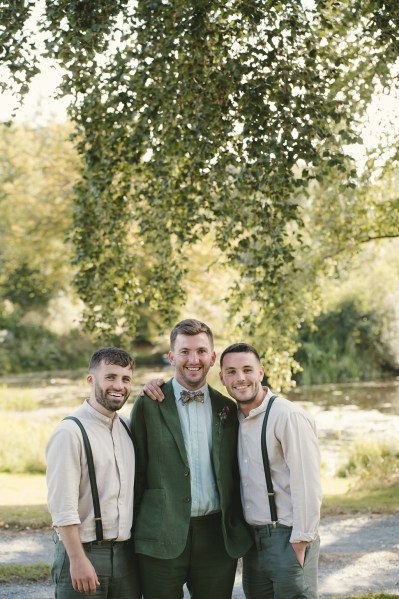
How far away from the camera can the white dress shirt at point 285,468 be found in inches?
160

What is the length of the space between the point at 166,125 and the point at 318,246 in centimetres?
501

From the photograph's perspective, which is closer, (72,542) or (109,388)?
(72,542)

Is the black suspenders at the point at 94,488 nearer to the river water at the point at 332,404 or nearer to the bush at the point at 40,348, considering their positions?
the river water at the point at 332,404

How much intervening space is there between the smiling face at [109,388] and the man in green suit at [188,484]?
0.82 feet

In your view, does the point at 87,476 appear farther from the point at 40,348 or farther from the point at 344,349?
the point at 40,348

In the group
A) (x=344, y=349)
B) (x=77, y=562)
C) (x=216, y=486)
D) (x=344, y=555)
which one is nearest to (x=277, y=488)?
(x=216, y=486)

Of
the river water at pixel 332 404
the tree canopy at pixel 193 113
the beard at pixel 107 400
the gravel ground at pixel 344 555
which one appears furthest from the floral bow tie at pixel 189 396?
the river water at pixel 332 404

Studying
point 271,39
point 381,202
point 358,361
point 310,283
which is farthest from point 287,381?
point 358,361

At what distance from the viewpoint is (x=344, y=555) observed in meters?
8.20

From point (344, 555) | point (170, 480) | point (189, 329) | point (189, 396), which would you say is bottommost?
point (344, 555)

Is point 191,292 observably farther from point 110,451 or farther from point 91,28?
point 110,451

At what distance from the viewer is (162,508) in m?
4.08

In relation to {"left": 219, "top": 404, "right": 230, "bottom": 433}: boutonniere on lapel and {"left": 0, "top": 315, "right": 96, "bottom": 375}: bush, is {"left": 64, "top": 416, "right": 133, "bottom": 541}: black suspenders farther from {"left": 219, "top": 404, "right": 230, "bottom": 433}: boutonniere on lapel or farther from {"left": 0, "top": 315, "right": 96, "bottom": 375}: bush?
{"left": 0, "top": 315, "right": 96, "bottom": 375}: bush

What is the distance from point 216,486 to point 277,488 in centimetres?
33
